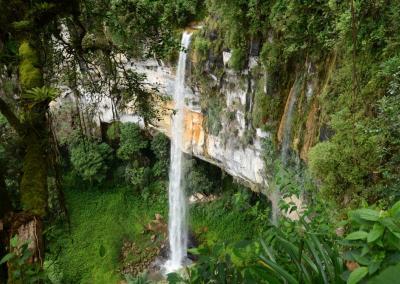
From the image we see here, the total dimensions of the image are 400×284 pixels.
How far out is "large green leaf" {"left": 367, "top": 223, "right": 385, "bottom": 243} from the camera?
0.94 meters

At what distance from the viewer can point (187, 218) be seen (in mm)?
11102

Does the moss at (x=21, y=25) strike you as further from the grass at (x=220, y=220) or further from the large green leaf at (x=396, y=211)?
the grass at (x=220, y=220)

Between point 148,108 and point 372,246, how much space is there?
232 cm

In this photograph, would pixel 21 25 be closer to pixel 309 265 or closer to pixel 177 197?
pixel 309 265

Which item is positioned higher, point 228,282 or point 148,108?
point 148,108

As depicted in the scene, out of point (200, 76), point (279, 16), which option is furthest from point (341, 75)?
point (200, 76)

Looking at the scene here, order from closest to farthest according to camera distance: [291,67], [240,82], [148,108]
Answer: [148,108] → [291,67] → [240,82]

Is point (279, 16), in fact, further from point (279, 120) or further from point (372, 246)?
point (372, 246)

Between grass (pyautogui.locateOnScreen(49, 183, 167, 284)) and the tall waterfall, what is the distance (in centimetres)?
49

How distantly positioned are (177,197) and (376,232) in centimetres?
1044

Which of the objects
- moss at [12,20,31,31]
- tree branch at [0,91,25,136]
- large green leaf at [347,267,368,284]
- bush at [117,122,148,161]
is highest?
moss at [12,20,31,31]

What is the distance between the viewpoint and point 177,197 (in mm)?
11234

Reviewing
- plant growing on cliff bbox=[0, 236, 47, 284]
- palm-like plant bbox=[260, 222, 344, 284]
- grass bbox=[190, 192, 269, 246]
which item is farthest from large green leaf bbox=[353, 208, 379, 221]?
grass bbox=[190, 192, 269, 246]

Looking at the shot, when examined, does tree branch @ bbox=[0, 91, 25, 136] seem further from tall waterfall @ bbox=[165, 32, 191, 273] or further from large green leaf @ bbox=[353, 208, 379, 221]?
tall waterfall @ bbox=[165, 32, 191, 273]
